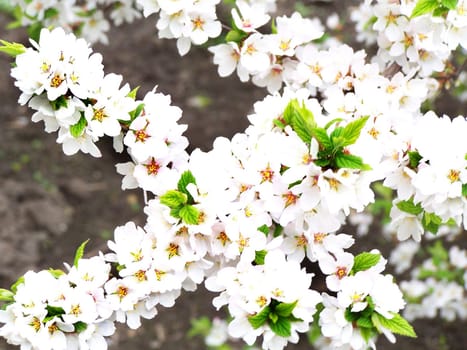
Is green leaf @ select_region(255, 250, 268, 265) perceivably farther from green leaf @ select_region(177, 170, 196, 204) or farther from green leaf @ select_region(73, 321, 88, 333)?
green leaf @ select_region(73, 321, 88, 333)

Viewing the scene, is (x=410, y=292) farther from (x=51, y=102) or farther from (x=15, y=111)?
(x=15, y=111)

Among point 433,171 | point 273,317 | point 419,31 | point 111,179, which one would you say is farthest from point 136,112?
point 111,179

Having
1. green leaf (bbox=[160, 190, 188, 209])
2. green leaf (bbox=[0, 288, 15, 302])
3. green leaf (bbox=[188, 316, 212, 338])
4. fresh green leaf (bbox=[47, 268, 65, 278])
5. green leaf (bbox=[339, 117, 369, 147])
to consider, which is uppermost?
green leaf (bbox=[339, 117, 369, 147])

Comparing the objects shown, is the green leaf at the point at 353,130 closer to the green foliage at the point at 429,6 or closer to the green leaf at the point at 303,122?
the green leaf at the point at 303,122

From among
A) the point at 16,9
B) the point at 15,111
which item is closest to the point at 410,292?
the point at 16,9

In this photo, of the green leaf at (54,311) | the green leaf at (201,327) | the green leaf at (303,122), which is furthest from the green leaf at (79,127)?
the green leaf at (201,327)

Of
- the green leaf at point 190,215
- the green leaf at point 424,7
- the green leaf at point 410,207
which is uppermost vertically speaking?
the green leaf at point 424,7

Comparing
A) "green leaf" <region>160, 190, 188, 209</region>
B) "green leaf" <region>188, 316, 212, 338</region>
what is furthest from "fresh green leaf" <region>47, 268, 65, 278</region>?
"green leaf" <region>188, 316, 212, 338</region>

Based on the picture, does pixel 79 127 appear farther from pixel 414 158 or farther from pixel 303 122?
pixel 414 158
